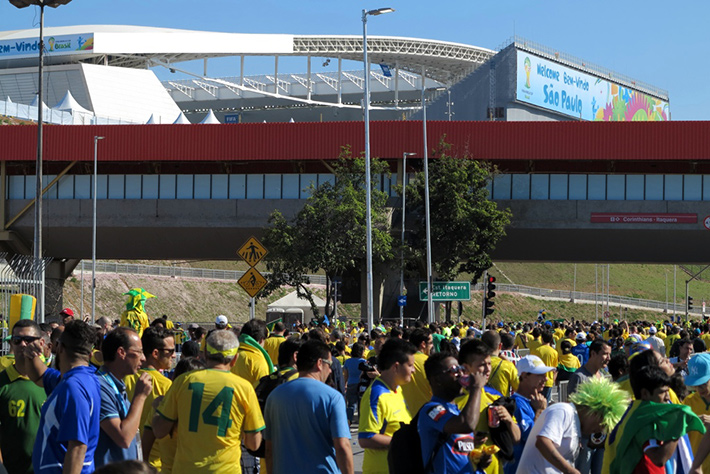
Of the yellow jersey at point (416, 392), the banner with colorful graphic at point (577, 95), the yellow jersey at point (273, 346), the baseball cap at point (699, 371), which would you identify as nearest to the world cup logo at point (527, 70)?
the banner with colorful graphic at point (577, 95)

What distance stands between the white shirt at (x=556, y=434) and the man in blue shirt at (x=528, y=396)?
0.57 m

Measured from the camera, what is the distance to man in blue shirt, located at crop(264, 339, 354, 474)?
7.26m

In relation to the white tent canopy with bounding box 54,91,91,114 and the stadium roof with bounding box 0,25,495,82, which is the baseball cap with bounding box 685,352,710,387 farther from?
the stadium roof with bounding box 0,25,495,82

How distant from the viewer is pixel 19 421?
24.7 ft

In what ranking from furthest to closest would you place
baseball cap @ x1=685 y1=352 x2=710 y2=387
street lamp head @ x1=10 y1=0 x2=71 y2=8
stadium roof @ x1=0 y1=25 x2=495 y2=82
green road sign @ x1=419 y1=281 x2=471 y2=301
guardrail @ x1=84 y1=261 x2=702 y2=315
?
stadium roof @ x1=0 y1=25 x2=495 y2=82
guardrail @ x1=84 y1=261 x2=702 y2=315
green road sign @ x1=419 y1=281 x2=471 y2=301
street lamp head @ x1=10 y1=0 x2=71 y2=8
baseball cap @ x1=685 y1=352 x2=710 y2=387

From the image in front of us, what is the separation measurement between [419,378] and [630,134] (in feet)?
139

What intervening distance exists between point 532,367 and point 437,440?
4.85ft

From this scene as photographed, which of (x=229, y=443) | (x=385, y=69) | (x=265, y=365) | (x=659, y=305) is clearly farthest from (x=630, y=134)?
(x=659, y=305)

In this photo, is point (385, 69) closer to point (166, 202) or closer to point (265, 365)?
point (166, 202)

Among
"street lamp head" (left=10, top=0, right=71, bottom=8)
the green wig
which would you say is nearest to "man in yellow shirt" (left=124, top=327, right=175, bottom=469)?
the green wig

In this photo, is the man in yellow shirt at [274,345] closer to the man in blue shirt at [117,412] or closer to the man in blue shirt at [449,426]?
the man in blue shirt at [117,412]

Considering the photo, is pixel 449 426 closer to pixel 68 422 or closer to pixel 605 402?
pixel 605 402

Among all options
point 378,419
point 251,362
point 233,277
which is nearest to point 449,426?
point 378,419

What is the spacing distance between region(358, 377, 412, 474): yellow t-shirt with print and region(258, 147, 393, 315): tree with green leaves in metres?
36.9
